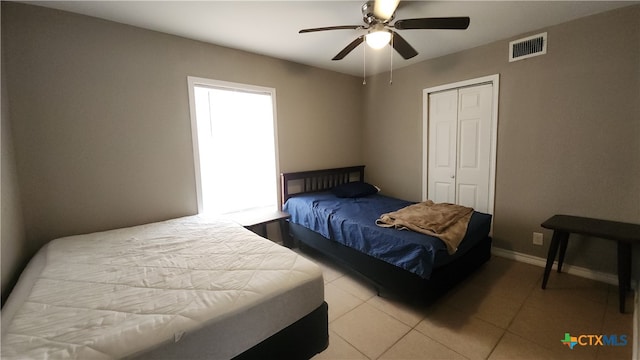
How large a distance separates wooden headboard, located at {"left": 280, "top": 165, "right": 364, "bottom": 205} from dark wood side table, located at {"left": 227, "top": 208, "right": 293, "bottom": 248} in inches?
11.8

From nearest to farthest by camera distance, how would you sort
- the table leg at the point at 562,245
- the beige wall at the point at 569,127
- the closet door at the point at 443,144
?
the beige wall at the point at 569,127, the table leg at the point at 562,245, the closet door at the point at 443,144

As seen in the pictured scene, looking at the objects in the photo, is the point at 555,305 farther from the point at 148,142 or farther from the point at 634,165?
the point at 148,142

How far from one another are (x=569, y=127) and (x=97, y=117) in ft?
14.0

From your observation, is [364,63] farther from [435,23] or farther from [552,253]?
[552,253]

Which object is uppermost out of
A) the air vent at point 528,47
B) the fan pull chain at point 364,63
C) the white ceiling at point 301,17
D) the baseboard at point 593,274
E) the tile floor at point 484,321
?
the fan pull chain at point 364,63

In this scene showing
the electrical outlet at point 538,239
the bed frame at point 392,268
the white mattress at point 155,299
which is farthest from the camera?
the electrical outlet at point 538,239

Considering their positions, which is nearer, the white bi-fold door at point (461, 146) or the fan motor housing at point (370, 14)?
the fan motor housing at point (370, 14)

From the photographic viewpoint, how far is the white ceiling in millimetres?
1945

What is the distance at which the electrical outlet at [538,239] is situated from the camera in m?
2.61

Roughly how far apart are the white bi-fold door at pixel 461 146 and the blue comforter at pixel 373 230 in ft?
2.12

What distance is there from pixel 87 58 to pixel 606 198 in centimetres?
465

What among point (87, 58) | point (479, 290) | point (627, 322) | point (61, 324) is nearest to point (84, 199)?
point (87, 58)

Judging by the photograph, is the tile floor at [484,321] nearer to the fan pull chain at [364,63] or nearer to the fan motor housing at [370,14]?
the fan motor housing at [370,14]

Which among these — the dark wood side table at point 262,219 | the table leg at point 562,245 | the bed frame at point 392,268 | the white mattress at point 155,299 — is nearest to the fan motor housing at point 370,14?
the white mattress at point 155,299
